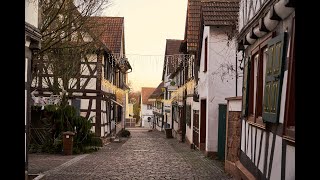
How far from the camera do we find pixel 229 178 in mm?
11844

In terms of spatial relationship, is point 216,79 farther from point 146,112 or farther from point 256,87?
point 146,112

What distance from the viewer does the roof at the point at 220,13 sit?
1731 centimetres

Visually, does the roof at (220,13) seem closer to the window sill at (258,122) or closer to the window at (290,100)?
the window sill at (258,122)

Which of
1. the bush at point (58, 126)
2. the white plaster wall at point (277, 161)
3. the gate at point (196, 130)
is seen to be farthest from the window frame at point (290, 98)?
the gate at point (196, 130)

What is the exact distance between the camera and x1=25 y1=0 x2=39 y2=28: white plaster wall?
9.78 m

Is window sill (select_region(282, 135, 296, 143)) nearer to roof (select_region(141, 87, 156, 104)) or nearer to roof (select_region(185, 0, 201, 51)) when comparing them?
roof (select_region(185, 0, 201, 51))

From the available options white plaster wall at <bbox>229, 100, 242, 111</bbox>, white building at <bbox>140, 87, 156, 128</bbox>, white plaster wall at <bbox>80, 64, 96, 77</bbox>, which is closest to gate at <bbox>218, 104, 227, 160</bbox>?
white plaster wall at <bbox>229, 100, 242, 111</bbox>

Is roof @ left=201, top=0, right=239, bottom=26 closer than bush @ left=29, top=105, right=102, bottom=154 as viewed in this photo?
Yes

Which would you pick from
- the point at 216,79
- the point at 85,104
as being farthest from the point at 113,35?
the point at 216,79

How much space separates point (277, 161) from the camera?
20.7 feet

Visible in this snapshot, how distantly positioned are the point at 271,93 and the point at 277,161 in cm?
96
